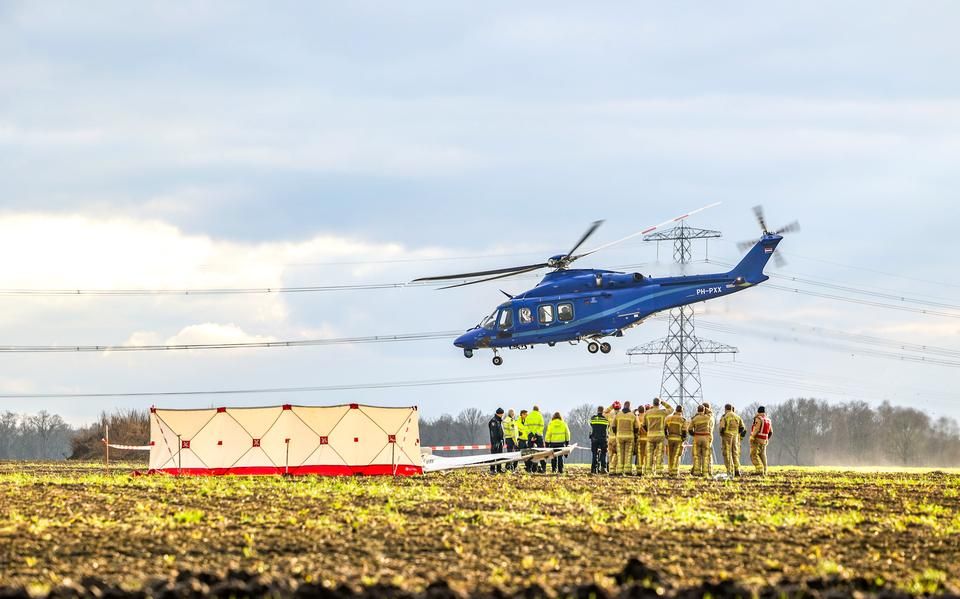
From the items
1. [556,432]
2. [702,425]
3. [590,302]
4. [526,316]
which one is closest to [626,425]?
[702,425]

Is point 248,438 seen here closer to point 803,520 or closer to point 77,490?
point 77,490

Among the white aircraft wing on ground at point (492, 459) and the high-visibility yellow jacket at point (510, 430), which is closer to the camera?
the white aircraft wing on ground at point (492, 459)

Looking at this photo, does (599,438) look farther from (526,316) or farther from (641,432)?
(526,316)

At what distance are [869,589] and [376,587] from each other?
504 cm

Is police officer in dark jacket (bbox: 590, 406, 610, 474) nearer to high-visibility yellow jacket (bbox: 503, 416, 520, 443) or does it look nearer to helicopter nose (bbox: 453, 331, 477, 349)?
high-visibility yellow jacket (bbox: 503, 416, 520, 443)

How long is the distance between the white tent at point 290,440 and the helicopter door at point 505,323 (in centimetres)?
A: 1505

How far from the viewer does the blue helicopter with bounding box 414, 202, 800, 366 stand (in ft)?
153

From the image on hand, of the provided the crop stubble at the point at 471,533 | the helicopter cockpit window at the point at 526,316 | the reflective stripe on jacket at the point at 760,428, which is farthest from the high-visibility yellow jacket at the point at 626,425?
the helicopter cockpit window at the point at 526,316

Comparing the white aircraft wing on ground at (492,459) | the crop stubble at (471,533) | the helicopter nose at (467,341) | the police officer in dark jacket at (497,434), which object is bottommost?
the crop stubble at (471,533)

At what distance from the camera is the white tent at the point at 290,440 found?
106 ft

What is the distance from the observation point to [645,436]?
35375mm

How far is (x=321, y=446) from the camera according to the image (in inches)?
1281

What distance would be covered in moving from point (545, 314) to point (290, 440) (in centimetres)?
1666

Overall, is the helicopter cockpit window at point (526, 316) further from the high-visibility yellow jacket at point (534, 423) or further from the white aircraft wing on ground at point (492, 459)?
the white aircraft wing on ground at point (492, 459)
